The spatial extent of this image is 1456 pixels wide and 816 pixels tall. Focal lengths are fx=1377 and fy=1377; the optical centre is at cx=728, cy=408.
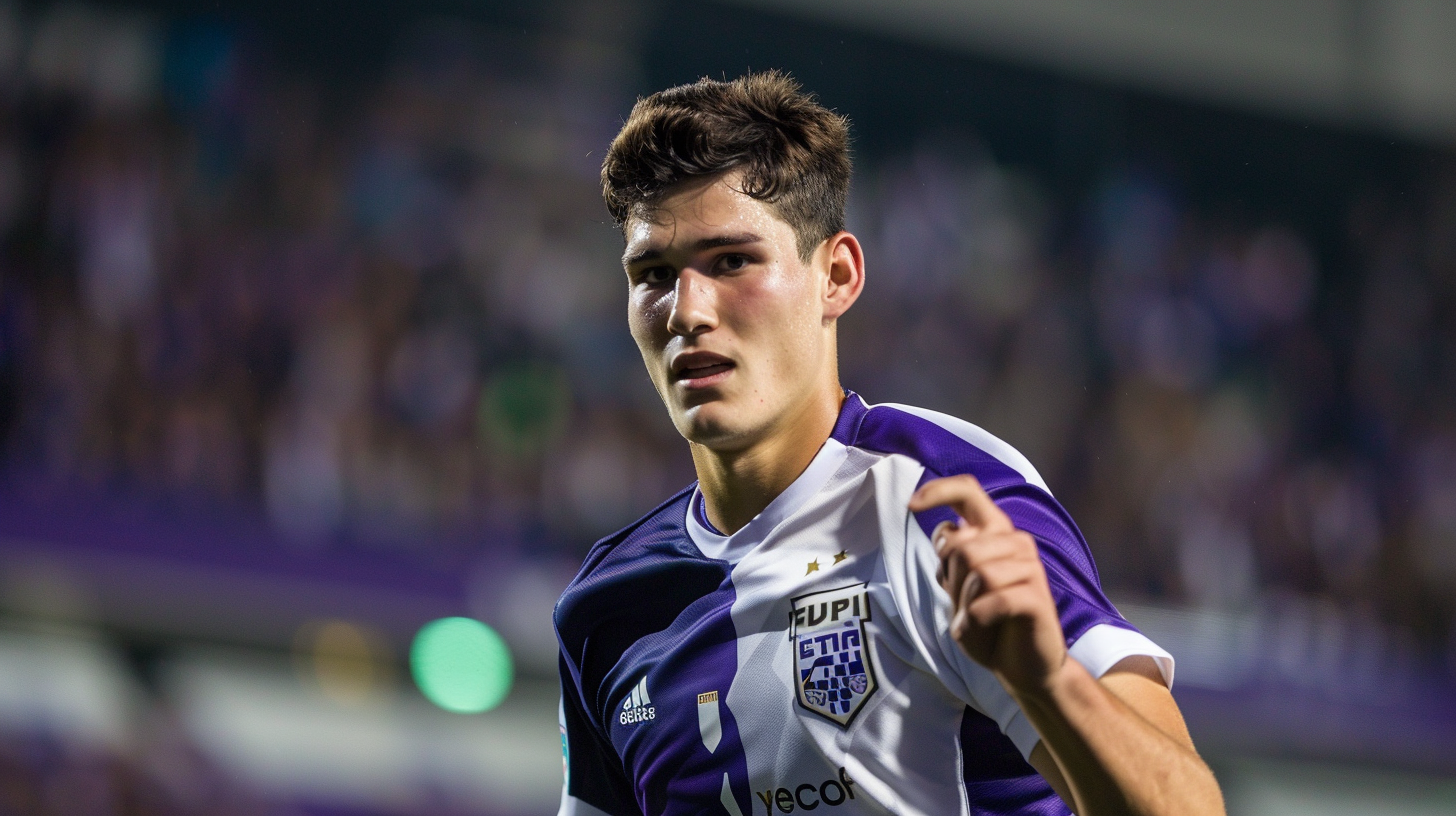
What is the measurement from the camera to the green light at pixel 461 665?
7.55 m

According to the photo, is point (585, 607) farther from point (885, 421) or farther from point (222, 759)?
point (222, 759)

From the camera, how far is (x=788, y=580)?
2.39 meters

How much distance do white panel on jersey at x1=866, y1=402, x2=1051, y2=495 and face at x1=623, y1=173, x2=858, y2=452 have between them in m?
0.23

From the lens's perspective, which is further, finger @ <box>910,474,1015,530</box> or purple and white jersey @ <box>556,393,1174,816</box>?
purple and white jersey @ <box>556,393,1174,816</box>

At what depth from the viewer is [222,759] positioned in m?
7.01

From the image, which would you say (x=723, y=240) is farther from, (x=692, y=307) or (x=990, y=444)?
(x=990, y=444)

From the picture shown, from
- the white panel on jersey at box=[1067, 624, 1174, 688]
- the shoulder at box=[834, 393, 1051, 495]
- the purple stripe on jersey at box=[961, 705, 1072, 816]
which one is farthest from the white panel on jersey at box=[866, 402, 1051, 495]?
the purple stripe on jersey at box=[961, 705, 1072, 816]

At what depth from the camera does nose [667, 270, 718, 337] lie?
7.84 ft

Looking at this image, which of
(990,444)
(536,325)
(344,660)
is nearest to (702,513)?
(990,444)

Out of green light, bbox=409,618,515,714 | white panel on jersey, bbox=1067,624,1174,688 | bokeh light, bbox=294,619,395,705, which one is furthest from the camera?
green light, bbox=409,618,515,714

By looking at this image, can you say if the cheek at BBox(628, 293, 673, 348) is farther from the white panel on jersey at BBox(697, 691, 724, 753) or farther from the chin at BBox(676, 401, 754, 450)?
the white panel on jersey at BBox(697, 691, 724, 753)

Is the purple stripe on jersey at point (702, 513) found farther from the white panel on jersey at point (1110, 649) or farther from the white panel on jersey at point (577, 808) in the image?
the white panel on jersey at point (1110, 649)

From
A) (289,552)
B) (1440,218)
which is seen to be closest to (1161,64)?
(1440,218)

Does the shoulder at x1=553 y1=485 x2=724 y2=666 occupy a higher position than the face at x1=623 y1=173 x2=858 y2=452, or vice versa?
the face at x1=623 y1=173 x2=858 y2=452
